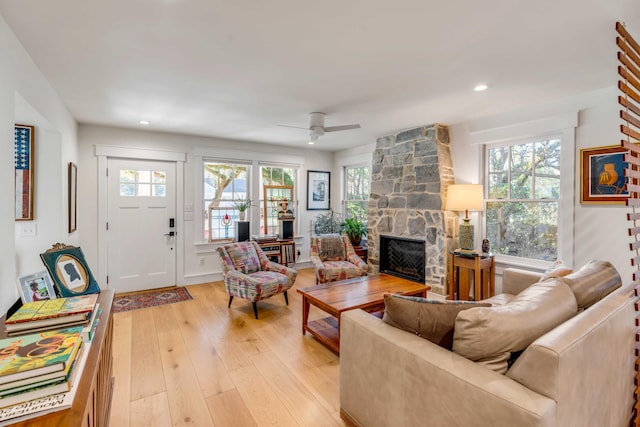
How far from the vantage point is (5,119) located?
169cm

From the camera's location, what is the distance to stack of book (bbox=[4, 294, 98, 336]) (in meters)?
1.26

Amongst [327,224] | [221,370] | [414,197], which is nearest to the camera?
[221,370]

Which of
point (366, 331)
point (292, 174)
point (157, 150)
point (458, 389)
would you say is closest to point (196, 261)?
point (157, 150)

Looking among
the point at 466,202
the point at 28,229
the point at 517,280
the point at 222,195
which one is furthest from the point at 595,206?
the point at 28,229

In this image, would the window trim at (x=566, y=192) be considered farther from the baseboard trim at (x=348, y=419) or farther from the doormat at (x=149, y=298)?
the doormat at (x=149, y=298)

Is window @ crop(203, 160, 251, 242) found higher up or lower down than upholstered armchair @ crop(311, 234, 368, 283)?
higher up

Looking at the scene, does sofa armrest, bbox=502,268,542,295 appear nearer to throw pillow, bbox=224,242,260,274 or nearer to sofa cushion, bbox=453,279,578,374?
sofa cushion, bbox=453,279,578,374

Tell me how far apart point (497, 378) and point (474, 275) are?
2.81 meters

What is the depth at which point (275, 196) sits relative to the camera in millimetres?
5754

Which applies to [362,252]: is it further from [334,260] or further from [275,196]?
[275,196]

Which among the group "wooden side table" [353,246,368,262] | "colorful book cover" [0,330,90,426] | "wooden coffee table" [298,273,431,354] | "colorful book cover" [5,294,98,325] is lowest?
"wooden coffee table" [298,273,431,354]

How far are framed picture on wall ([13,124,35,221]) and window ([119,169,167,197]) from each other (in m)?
1.83

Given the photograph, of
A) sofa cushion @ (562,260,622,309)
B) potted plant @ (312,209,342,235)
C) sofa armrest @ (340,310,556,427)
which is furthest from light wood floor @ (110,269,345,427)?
potted plant @ (312,209,342,235)

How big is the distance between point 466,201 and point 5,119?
405 cm
